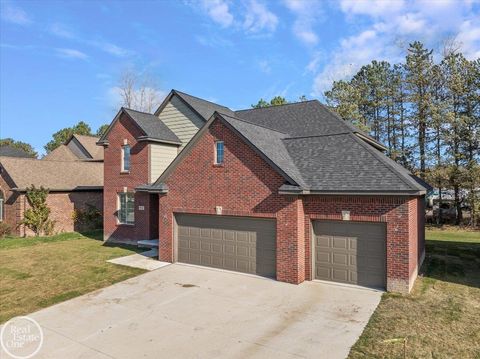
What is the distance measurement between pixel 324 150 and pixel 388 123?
27.4m

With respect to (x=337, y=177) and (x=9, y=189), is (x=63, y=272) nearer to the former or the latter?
(x=337, y=177)

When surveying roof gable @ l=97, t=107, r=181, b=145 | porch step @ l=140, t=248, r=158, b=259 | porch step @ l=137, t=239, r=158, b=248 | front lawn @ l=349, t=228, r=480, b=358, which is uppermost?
roof gable @ l=97, t=107, r=181, b=145

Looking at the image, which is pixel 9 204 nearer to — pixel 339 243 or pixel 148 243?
pixel 148 243

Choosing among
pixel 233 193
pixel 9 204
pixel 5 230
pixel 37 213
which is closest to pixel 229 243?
pixel 233 193

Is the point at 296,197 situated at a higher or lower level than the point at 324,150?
lower

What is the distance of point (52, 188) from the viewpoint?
23062 mm

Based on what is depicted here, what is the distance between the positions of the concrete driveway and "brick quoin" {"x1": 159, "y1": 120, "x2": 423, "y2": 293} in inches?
44.4

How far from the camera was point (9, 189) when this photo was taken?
22875 mm

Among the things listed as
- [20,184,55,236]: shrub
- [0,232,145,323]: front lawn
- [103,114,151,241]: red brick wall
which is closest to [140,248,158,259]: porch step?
[0,232,145,323]: front lawn

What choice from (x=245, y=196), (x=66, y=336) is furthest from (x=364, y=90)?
(x=66, y=336)

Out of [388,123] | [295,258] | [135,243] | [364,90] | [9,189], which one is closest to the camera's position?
[295,258]

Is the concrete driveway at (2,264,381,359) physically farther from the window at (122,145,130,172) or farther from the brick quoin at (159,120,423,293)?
the window at (122,145,130,172)

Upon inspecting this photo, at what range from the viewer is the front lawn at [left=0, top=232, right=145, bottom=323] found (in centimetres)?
1027

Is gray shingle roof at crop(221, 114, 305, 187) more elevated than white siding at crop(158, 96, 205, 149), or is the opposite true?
white siding at crop(158, 96, 205, 149)
